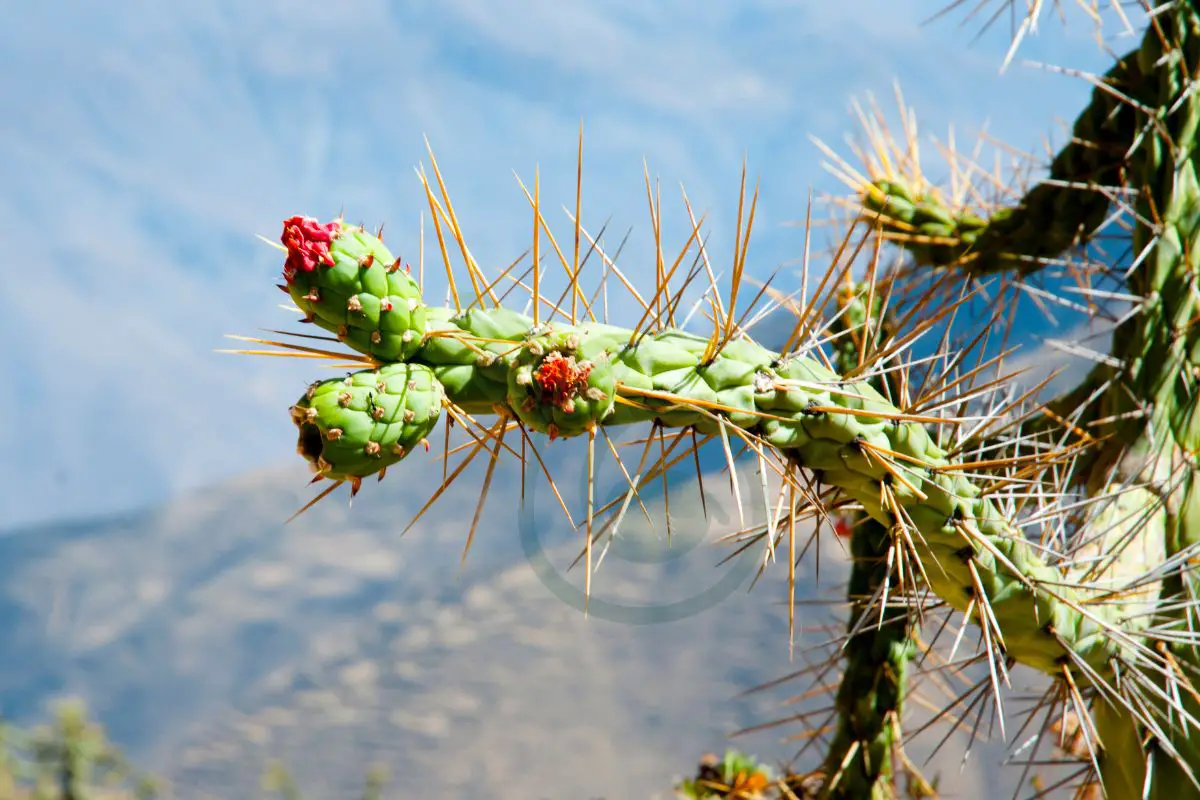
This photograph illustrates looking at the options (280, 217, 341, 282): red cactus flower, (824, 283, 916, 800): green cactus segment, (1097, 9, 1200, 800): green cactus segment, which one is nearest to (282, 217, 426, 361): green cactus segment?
(280, 217, 341, 282): red cactus flower

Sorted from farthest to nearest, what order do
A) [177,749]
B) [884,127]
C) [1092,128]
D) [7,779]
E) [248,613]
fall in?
[248,613]
[177,749]
[7,779]
[884,127]
[1092,128]

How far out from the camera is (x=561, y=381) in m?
0.72

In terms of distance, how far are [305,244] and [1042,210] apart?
4.57 feet

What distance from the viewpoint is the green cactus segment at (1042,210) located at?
5.03 ft

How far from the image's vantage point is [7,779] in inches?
211

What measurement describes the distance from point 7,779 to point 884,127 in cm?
542

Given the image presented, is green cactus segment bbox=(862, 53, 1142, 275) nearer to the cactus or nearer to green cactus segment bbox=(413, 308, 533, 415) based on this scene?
the cactus

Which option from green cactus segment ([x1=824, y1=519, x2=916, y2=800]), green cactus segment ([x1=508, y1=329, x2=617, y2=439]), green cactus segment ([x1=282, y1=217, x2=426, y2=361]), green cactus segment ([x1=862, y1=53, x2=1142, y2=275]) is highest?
green cactus segment ([x1=862, y1=53, x2=1142, y2=275])

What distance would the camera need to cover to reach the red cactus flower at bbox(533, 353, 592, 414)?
0.72 metres

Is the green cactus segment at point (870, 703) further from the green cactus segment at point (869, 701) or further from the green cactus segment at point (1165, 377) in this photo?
the green cactus segment at point (1165, 377)

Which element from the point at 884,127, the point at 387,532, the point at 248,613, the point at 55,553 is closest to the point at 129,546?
the point at 55,553

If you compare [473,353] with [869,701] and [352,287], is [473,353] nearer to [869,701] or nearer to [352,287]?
[352,287]

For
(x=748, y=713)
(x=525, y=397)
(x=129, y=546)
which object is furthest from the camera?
(x=129, y=546)

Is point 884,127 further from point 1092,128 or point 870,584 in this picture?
point 870,584
